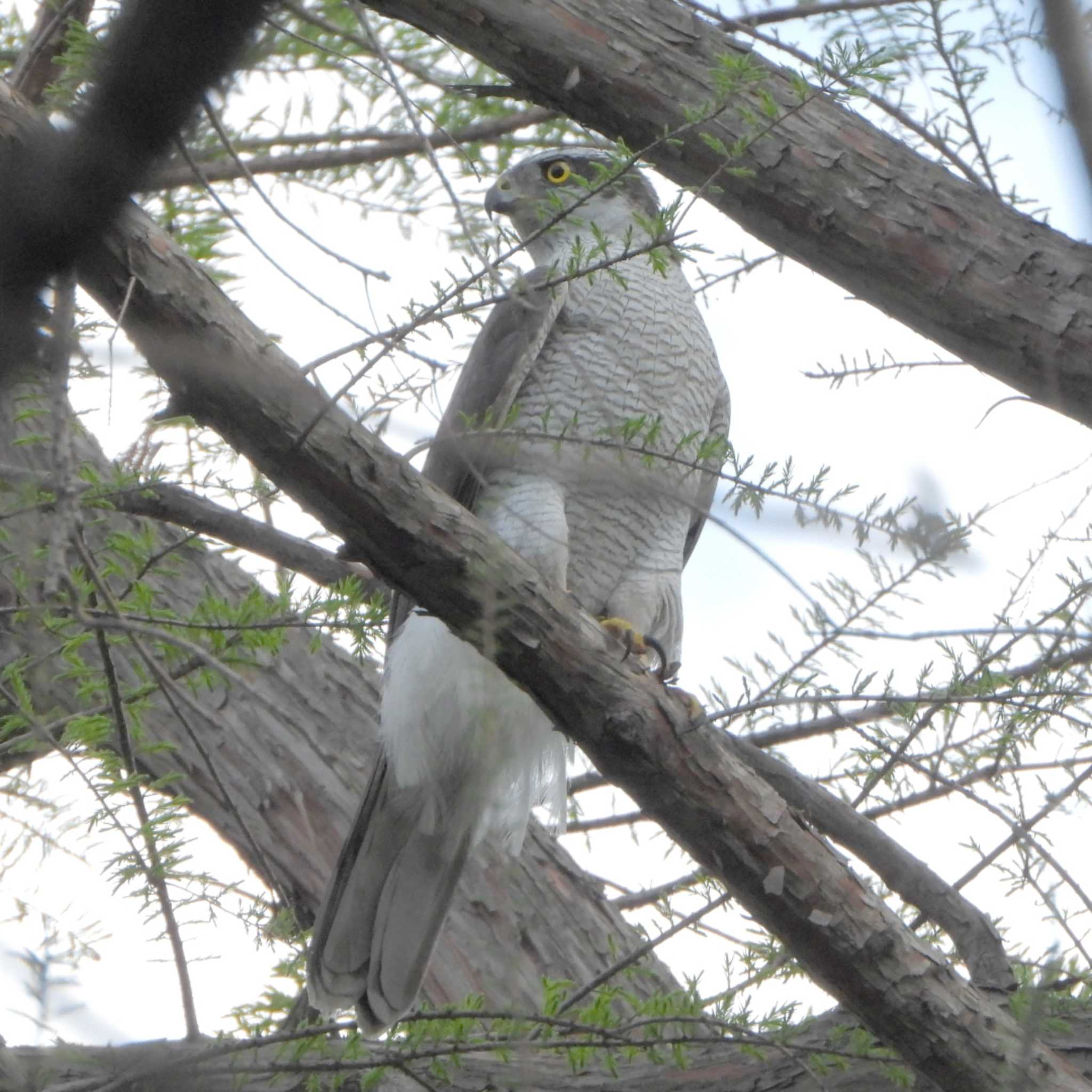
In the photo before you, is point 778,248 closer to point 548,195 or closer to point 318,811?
point 548,195

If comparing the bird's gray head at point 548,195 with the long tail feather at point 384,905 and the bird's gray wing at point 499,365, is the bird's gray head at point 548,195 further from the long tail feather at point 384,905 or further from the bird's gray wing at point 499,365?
the long tail feather at point 384,905

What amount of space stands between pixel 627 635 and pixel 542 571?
1.21ft

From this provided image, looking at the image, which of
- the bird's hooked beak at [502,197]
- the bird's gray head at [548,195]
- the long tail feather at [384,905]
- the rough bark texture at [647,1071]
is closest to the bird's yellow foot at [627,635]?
the long tail feather at [384,905]

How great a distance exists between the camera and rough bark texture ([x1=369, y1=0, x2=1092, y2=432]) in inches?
92.4

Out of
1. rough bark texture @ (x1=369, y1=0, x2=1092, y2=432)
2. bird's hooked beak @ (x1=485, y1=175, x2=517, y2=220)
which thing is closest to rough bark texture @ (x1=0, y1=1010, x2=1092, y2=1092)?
rough bark texture @ (x1=369, y1=0, x2=1092, y2=432)

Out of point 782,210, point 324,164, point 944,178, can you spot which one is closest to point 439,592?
point 782,210

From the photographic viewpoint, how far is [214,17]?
736 millimetres

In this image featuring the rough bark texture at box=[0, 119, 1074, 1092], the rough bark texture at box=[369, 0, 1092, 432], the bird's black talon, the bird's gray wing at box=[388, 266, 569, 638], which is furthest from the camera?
the bird's black talon

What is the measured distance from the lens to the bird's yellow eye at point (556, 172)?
11.8 ft

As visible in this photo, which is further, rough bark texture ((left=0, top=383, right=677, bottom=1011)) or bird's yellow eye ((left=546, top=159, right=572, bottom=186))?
bird's yellow eye ((left=546, top=159, right=572, bottom=186))

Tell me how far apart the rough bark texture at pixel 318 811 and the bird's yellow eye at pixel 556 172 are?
1.38 meters

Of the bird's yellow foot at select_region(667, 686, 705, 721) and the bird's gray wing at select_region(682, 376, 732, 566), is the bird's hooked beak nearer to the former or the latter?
the bird's gray wing at select_region(682, 376, 732, 566)

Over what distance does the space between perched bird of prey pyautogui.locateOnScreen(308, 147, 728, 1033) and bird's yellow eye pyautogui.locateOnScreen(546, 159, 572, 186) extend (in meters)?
0.13

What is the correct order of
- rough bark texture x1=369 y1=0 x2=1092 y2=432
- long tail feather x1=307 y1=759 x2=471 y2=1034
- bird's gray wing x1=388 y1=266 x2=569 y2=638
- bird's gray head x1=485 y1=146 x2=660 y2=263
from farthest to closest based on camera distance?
1. bird's gray head x1=485 y1=146 x2=660 y2=263
2. bird's gray wing x1=388 y1=266 x2=569 y2=638
3. long tail feather x1=307 y1=759 x2=471 y2=1034
4. rough bark texture x1=369 y1=0 x2=1092 y2=432
